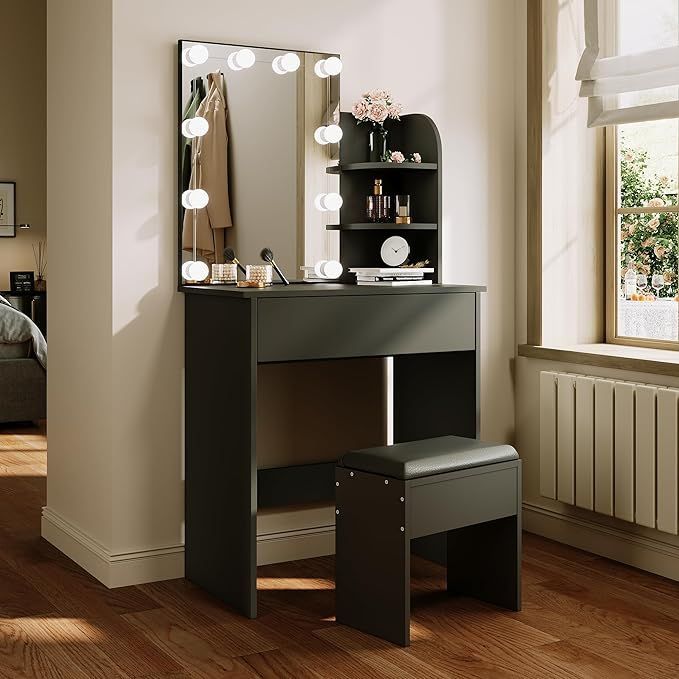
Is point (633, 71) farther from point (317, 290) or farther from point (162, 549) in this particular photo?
point (162, 549)

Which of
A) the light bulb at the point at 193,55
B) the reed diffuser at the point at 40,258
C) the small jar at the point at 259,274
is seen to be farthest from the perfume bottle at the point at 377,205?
the reed diffuser at the point at 40,258

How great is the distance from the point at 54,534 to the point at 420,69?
7.53ft

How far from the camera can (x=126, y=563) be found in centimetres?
342

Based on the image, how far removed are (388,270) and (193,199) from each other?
75 cm

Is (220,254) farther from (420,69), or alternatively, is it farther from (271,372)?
(420,69)

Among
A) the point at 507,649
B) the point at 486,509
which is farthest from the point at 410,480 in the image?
the point at 507,649

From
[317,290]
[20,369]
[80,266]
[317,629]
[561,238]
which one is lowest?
[317,629]

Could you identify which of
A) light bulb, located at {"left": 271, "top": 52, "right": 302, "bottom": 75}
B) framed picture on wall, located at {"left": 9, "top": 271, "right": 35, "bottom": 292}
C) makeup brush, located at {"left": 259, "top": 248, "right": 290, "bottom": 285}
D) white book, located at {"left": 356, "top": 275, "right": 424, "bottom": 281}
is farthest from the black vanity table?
framed picture on wall, located at {"left": 9, "top": 271, "right": 35, "bottom": 292}

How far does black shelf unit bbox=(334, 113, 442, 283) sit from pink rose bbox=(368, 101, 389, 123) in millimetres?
122

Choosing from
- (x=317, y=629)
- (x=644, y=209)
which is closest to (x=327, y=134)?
(x=644, y=209)

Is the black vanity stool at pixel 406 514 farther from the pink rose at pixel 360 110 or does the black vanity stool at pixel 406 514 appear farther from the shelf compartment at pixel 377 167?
the pink rose at pixel 360 110

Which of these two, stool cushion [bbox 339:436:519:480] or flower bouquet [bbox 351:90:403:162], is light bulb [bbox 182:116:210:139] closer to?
flower bouquet [bbox 351:90:403:162]

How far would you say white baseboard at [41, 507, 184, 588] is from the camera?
3410mm

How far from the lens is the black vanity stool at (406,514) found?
2852mm
